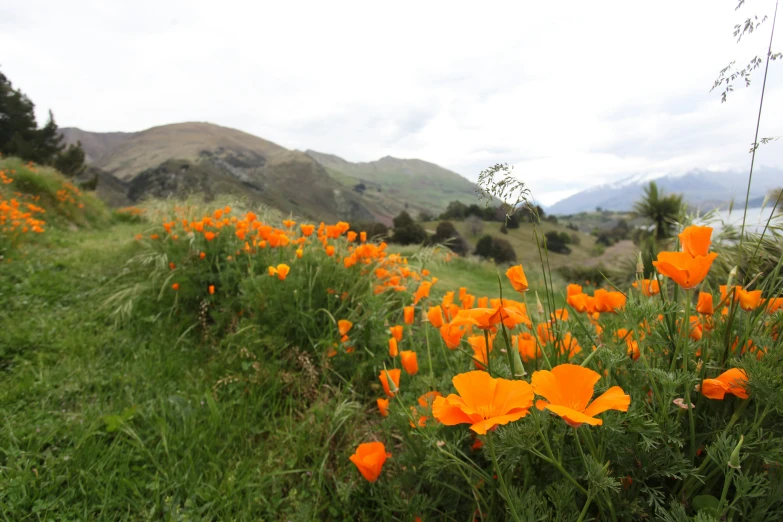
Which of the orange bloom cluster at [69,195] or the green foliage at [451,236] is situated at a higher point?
the orange bloom cluster at [69,195]

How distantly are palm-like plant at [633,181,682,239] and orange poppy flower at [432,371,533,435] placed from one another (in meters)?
10.2

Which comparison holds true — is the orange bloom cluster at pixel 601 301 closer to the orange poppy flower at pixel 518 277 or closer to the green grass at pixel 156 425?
the orange poppy flower at pixel 518 277

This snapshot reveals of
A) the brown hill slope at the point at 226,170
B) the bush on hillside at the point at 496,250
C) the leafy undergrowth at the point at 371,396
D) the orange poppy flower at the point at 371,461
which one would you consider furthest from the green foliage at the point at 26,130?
the orange poppy flower at the point at 371,461

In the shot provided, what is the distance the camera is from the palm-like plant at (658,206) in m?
8.98

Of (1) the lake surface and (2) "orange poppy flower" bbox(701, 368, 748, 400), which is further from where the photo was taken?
(1) the lake surface

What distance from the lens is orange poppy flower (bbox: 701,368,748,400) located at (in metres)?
0.73

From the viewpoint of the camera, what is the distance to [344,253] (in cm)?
290

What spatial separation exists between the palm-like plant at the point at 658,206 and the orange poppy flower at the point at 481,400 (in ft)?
33.4

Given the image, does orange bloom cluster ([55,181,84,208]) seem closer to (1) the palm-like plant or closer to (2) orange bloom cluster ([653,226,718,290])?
(2) orange bloom cluster ([653,226,718,290])

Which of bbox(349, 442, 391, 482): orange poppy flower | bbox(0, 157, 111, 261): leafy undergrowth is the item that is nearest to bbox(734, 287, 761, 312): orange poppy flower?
bbox(349, 442, 391, 482): orange poppy flower

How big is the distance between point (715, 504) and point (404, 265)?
2.51m

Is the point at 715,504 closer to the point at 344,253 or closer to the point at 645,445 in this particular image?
the point at 645,445

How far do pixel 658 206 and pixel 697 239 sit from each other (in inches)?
404

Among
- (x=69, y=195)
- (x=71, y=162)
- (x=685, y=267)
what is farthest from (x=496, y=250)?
(x=71, y=162)
